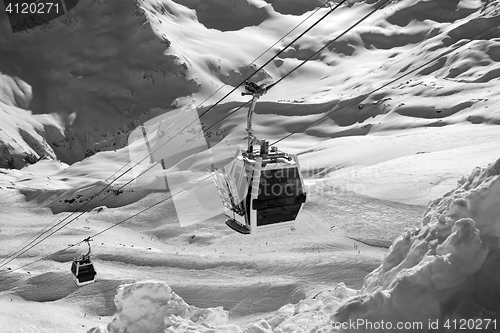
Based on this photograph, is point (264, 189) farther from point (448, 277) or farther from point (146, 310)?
point (448, 277)

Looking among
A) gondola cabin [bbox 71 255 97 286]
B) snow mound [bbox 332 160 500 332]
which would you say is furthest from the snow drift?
gondola cabin [bbox 71 255 97 286]

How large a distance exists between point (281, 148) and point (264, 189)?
40500 millimetres

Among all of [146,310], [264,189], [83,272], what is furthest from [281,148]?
[146,310]

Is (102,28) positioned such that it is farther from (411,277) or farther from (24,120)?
(411,277)

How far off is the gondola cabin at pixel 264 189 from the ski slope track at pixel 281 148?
229cm

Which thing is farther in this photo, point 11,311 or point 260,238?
point 260,238

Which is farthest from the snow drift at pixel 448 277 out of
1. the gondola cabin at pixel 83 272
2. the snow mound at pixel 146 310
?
the gondola cabin at pixel 83 272

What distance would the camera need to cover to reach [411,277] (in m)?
6.29

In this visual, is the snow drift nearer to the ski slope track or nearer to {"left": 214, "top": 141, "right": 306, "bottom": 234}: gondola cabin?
the ski slope track

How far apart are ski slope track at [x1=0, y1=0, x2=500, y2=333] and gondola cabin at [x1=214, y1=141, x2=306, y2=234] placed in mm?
2290

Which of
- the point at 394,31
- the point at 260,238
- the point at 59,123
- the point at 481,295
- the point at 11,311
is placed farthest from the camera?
the point at 394,31

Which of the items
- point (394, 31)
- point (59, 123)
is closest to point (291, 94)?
point (394, 31)

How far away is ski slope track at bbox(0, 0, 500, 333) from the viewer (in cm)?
726

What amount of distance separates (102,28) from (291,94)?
5256 cm
